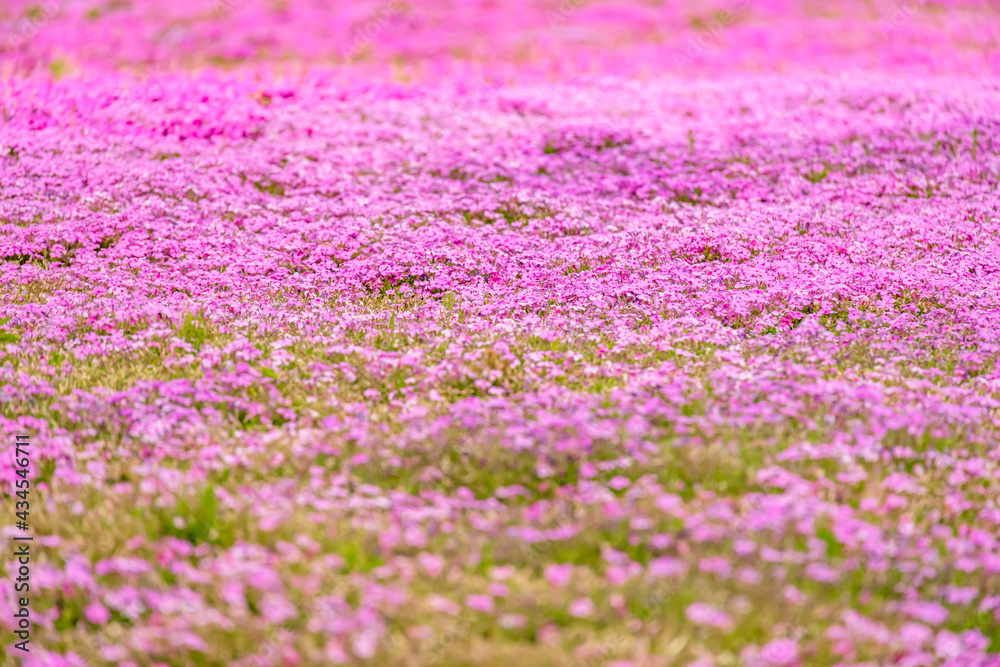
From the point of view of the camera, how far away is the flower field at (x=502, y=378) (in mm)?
4172

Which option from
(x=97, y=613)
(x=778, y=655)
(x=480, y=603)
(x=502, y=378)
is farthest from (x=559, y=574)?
(x=502, y=378)

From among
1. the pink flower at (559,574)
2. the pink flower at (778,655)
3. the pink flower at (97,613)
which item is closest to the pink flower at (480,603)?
the pink flower at (559,574)

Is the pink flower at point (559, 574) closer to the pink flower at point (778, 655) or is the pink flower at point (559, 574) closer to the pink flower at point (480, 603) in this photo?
the pink flower at point (480, 603)

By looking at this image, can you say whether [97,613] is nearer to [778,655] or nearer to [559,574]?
[559,574]

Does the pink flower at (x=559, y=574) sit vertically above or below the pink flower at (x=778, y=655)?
above

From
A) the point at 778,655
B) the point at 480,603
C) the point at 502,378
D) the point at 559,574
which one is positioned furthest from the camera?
the point at 502,378

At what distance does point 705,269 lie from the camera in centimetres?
1048

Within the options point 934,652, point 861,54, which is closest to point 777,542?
point 934,652

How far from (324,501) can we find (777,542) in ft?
8.58

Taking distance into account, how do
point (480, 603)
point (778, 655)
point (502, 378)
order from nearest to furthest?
point (778, 655) → point (480, 603) → point (502, 378)

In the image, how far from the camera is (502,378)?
7246mm

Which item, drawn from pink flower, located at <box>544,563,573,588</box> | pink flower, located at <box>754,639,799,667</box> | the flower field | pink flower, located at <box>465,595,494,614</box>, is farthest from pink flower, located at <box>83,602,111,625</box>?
pink flower, located at <box>754,639,799,667</box>

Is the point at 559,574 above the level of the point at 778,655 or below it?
above

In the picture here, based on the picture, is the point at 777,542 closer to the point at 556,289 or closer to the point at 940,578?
the point at 940,578
